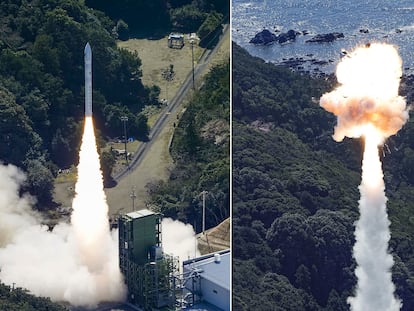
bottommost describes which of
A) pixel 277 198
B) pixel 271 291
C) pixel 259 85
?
pixel 271 291

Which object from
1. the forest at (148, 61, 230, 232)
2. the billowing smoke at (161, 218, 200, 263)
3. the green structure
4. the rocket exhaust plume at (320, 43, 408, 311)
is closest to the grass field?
the forest at (148, 61, 230, 232)

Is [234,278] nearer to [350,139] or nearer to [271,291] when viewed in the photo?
[271,291]

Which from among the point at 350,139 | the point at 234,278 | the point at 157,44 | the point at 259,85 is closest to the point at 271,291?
the point at 234,278

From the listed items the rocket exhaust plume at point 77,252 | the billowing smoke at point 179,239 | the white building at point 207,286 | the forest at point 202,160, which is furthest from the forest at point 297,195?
the white building at point 207,286

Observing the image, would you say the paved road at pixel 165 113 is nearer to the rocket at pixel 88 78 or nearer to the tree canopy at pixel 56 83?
the tree canopy at pixel 56 83

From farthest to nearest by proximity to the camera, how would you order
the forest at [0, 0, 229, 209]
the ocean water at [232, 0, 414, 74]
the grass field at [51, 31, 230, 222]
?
1. the forest at [0, 0, 229, 209]
2. the ocean water at [232, 0, 414, 74]
3. the grass field at [51, 31, 230, 222]

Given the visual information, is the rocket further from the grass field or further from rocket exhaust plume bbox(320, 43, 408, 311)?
the grass field
